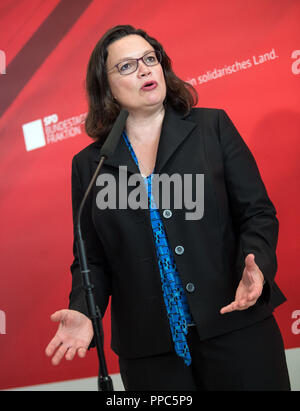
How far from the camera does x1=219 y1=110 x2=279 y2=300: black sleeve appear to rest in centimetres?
143

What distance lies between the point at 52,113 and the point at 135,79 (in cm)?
128

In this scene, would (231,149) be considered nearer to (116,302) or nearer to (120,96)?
(120,96)

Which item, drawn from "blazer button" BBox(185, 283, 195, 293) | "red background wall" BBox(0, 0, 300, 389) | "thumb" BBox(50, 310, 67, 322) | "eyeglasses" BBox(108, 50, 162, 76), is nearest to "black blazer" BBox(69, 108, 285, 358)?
"blazer button" BBox(185, 283, 195, 293)

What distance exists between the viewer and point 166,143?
1608 mm

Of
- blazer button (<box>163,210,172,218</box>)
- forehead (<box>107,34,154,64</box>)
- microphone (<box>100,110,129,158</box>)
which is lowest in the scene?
blazer button (<box>163,210,172,218</box>)

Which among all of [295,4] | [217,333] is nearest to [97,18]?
[295,4]

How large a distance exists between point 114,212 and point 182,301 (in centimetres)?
37

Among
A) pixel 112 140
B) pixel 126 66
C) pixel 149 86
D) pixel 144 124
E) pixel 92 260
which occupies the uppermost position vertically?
pixel 126 66

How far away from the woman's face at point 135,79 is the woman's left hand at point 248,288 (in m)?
0.69

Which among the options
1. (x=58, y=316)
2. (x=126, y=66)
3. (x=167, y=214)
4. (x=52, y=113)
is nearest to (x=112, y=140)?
(x=167, y=214)

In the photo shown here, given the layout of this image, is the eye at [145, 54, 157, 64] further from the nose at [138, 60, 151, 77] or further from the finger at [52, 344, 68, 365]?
the finger at [52, 344, 68, 365]

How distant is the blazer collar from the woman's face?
0.29ft

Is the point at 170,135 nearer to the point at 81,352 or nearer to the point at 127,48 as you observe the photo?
the point at 127,48

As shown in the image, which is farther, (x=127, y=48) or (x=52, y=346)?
(x=127, y=48)
